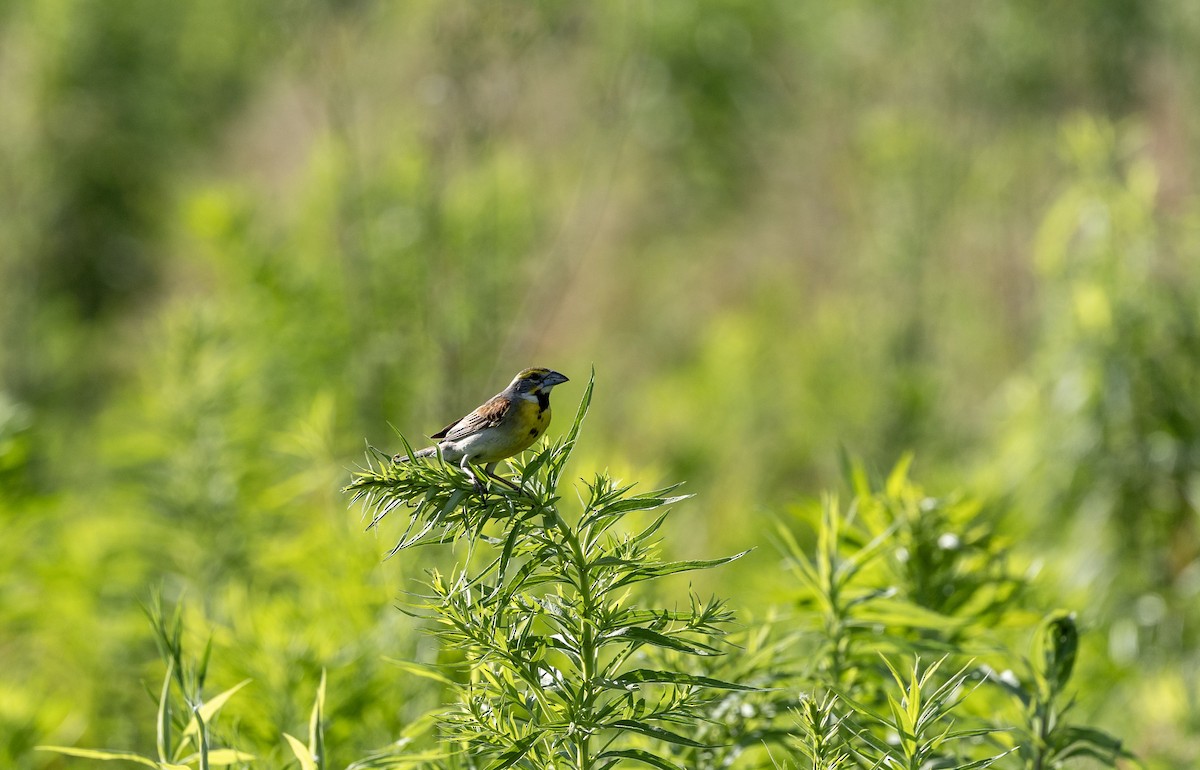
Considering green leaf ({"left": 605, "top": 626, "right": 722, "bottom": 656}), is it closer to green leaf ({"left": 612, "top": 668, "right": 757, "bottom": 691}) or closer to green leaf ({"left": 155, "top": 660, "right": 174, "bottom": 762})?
green leaf ({"left": 612, "top": 668, "right": 757, "bottom": 691})

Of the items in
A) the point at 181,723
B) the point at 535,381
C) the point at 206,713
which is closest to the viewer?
the point at 535,381

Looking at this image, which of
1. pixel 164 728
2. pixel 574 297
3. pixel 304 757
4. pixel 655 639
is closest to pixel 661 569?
pixel 655 639

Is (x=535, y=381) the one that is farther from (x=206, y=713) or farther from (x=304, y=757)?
(x=206, y=713)

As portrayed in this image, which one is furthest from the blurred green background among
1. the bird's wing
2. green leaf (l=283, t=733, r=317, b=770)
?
green leaf (l=283, t=733, r=317, b=770)

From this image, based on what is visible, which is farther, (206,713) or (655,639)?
(206,713)

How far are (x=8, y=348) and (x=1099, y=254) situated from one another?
320 inches

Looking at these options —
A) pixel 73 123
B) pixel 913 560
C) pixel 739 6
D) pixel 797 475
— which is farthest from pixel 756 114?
pixel 913 560

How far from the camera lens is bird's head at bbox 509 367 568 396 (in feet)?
4.88

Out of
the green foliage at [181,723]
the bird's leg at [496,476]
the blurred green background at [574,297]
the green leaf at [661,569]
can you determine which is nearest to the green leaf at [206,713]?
the green foliage at [181,723]

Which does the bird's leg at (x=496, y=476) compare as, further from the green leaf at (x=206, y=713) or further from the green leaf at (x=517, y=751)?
the green leaf at (x=206, y=713)

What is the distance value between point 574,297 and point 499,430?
32.5 feet

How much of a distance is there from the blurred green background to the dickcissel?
60cm

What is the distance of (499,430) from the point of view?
56.7 inches

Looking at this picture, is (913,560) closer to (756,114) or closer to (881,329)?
(881,329)
